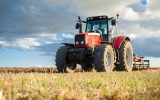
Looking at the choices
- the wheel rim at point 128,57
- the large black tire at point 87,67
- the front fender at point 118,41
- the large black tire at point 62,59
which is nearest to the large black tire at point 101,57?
the front fender at point 118,41

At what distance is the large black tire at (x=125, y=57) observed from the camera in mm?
18391

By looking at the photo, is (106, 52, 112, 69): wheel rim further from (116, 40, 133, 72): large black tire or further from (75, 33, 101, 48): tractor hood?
(116, 40, 133, 72): large black tire

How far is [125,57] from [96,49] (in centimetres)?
265

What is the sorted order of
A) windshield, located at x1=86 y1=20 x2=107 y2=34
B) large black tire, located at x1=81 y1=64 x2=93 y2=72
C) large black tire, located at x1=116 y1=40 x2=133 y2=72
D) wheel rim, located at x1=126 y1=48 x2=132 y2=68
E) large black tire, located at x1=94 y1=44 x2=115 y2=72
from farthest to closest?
wheel rim, located at x1=126 y1=48 x2=132 y2=68
large black tire, located at x1=116 y1=40 x2=133 y2=72
large black tire, located at x1=81 y1=64 x2=93 y2=72
windshield, located at x1=86 y1=20 x2=107 y2=34
large black tire, located at x1=94 y1=44 x2=115 y2=72

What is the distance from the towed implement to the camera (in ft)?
54.0

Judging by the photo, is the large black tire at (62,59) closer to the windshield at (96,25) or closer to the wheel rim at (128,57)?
the windshield at (96,25)

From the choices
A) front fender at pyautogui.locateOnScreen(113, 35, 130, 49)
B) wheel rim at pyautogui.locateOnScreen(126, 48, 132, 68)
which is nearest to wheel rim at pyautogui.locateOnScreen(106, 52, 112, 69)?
front fender at pyautogui.locateOnScreen(113, 35, 130, 49)

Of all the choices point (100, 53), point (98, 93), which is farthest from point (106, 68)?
point (98, 93)

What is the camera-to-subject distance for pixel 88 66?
18.1 meters

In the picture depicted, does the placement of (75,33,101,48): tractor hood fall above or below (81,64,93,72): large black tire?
above

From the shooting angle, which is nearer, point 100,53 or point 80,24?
point 100,53

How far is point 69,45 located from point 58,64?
1.18 m

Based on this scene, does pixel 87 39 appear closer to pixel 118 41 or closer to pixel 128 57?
pixel 118 41

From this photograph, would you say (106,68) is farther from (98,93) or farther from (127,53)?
(98,93)
